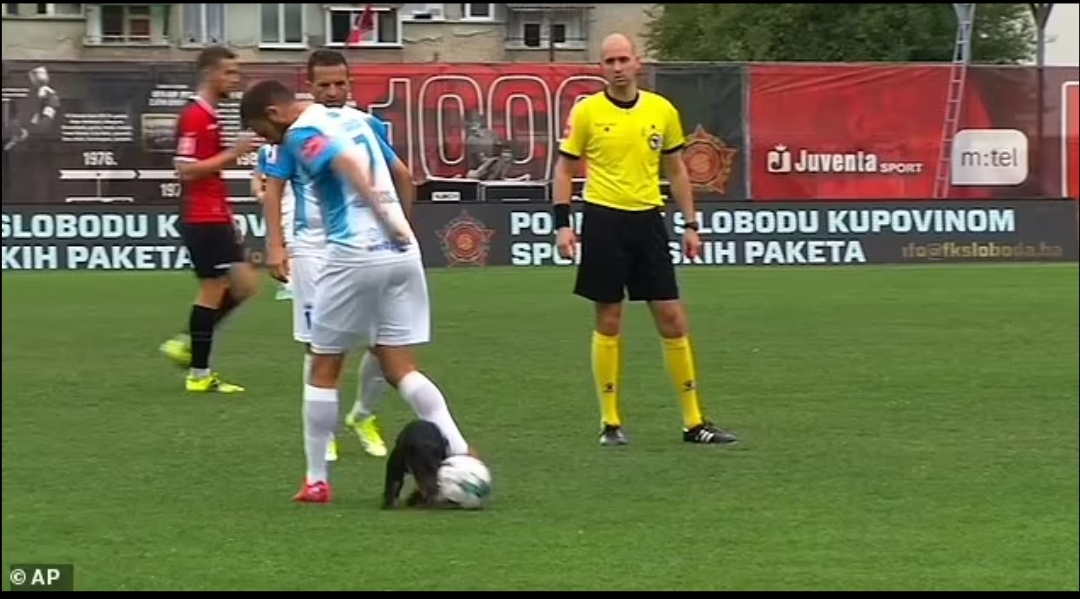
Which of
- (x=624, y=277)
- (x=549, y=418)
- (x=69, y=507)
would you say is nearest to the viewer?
(x=69, y=507)

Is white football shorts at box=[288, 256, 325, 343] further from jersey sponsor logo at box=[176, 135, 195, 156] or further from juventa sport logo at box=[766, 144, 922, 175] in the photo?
juventa sport logo at box=[766, 144, 922, 175]

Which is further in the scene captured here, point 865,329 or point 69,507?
point 865,329

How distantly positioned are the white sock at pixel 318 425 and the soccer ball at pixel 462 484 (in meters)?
0.52

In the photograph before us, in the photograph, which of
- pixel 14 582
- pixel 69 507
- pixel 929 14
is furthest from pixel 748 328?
pixel 929 14

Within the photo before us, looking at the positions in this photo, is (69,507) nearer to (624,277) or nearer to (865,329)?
(624,277)

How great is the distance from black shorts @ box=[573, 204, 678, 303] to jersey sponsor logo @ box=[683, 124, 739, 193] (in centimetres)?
2004

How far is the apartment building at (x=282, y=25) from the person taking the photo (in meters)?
63.2

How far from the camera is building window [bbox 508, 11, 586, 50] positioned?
6350 centimetres

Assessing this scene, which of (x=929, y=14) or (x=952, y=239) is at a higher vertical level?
(x=929, y=14)

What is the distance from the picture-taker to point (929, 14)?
161 ft

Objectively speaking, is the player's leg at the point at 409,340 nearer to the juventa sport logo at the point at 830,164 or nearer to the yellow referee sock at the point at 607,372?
the yellow referee sock at the point at 607,372

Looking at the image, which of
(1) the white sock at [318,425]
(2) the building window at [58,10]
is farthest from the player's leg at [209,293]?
(2) the building window at [58,10]

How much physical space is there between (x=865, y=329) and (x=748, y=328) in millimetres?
955

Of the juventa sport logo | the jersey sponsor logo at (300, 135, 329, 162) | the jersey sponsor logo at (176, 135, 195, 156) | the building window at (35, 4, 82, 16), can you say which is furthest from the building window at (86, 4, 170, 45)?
the jersey sponsor logo at (300, 135, 329, 162)
